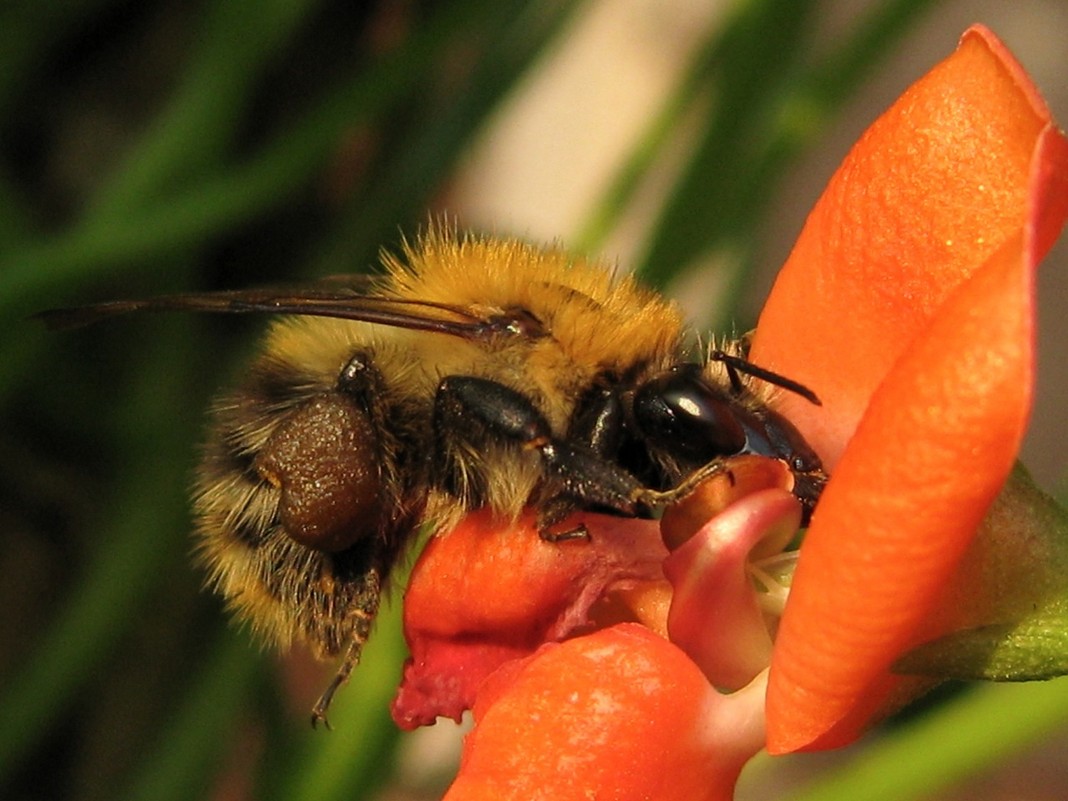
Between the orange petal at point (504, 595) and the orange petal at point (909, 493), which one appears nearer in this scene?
the orange petal at point (909, 493)

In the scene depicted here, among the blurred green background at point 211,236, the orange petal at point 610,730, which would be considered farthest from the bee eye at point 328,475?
the blurred green background at point 211,236

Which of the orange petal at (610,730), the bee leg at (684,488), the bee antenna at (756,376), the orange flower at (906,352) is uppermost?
the orange flower at (906,352)

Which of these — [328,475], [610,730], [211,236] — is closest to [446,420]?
[328,475]

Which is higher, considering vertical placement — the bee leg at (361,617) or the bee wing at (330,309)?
the bee wing at (330,309)

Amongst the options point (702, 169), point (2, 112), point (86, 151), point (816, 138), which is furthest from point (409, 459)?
point (86, 151)

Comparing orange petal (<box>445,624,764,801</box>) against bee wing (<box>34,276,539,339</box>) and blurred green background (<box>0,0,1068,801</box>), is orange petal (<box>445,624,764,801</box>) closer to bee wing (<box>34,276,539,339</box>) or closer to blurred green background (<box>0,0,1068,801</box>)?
bee wing (<box>34,276,539,339</box>)

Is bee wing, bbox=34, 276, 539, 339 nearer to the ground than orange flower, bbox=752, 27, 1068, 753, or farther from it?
nearer to the ground

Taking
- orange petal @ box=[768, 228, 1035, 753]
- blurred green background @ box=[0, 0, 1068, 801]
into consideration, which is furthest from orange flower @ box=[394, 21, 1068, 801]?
blurred green background @ box=[0, 0, 1068, 801]

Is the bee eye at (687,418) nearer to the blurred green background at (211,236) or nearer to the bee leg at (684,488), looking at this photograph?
the bee leg at (684,488)
